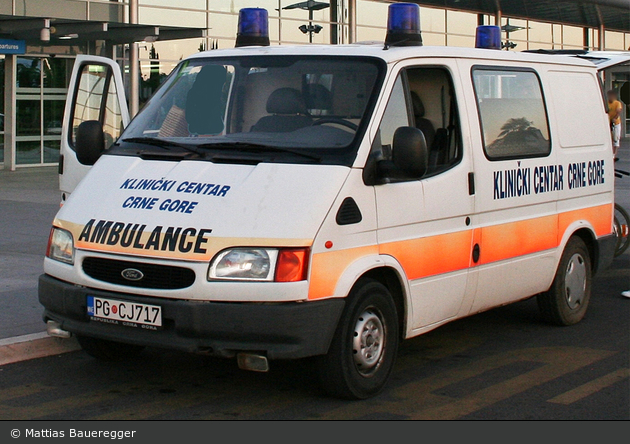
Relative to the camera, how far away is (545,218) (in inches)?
274

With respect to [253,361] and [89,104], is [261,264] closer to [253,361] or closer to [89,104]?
[253,361]

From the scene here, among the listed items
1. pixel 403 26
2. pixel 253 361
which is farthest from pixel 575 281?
pixel 253 361

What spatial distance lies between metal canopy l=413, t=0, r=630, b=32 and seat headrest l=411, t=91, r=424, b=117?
1056 inches

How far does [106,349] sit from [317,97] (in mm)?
2124

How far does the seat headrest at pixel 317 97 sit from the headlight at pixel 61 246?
5.29 feet

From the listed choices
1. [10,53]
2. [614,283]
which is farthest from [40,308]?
[10,53]

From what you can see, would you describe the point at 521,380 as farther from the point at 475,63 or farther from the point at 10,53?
the point at 10,53

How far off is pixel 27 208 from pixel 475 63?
992 centimetres

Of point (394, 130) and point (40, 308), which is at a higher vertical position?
point (394, 130)

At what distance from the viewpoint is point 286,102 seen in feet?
18.9

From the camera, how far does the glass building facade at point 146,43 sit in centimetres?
2331

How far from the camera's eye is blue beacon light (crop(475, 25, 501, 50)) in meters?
8.13

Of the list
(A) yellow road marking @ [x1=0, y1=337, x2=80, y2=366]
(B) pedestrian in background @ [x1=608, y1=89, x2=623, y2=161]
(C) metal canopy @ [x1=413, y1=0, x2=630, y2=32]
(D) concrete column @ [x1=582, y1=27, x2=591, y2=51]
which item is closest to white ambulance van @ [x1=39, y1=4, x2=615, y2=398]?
(A) yellow road marking @ [x1=0, y1=337, x2=80, y2=366]

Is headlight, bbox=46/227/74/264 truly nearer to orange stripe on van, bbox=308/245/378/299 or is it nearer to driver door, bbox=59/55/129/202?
orange stripe on van, bbox=308/245/378/299
